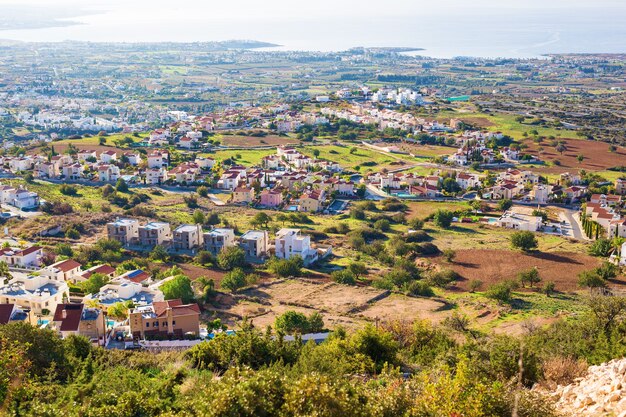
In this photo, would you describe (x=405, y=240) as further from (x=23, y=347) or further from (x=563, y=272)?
(x=23, y=347)

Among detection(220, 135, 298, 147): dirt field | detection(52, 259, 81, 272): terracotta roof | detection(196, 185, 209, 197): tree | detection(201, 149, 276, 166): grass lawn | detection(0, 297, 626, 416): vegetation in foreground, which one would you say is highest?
detection(0, 297, 626, 416): vegetation in foreground

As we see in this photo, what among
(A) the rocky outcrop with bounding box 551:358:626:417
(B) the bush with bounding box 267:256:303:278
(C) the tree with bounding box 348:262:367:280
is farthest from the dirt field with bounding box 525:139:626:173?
(A) the rocky outcrop with bounding box 551:358:626:417

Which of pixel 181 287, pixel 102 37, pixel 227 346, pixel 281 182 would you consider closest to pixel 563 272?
pixel 181 287

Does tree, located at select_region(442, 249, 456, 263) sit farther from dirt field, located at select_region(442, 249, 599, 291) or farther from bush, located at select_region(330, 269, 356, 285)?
bush, located at select_region(330, 269, 356, 285)

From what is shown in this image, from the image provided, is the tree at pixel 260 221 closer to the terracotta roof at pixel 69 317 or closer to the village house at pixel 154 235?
the village house at pixel 154 235

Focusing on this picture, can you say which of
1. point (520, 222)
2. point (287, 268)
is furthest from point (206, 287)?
point (520, 222)

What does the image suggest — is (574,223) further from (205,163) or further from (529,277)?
(205,163)

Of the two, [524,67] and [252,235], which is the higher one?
[524,67]

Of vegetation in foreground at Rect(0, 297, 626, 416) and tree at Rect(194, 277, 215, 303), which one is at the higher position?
vegetation in foreground at Rect(0, 297, 626, 416)
